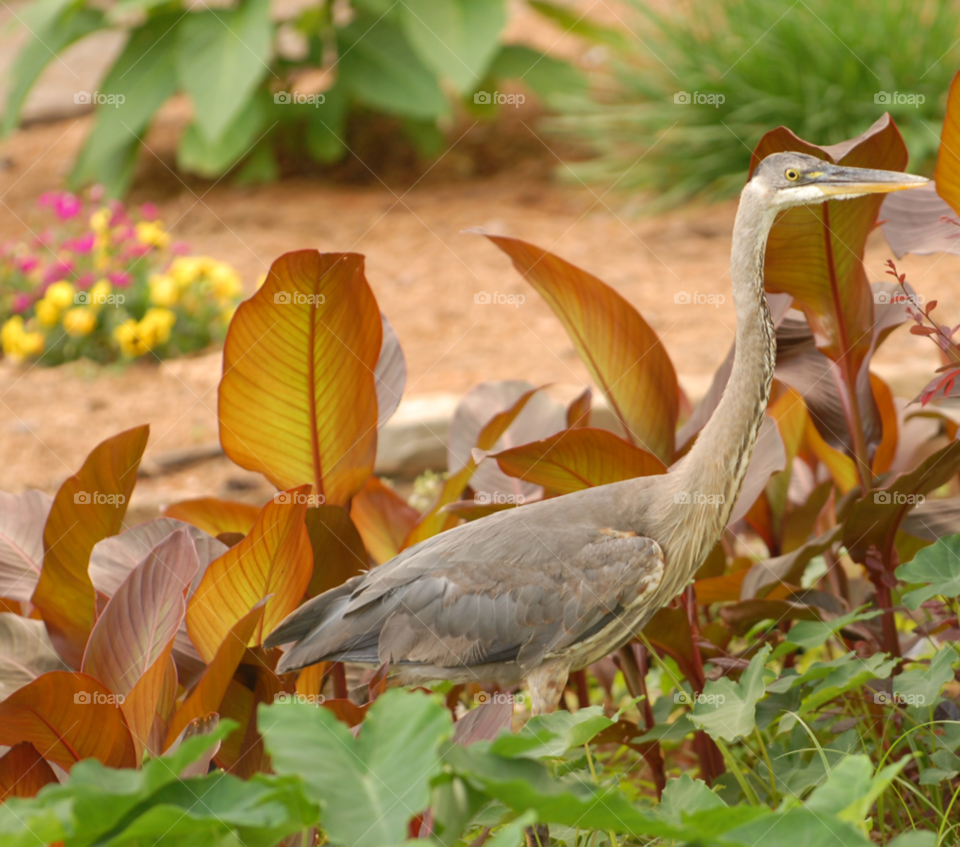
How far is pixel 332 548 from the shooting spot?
8.00 feet

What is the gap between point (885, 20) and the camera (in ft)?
20.8

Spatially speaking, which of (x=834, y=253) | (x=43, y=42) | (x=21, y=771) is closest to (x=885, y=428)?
(x=834, y=253)

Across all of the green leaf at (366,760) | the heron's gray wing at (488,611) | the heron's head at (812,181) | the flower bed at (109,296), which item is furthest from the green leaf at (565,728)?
the flower bed at (109,296)

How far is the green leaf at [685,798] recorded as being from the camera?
167 cm

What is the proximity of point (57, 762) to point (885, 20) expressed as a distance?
6698 millimetres

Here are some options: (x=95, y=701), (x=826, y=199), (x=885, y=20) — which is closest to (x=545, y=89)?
(x=885, y=20)

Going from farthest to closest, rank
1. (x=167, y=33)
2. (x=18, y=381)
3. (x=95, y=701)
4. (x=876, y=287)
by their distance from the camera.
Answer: (x=167, y=33), (x=18, y=381), (x=876, y=287), (x=95, y=701)

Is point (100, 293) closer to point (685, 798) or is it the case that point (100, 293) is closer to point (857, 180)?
point (857, 180)

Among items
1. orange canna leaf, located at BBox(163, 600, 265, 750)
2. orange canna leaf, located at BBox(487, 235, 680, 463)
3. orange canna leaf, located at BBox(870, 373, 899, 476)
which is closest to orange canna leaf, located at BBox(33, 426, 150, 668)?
orange canna leaf, located at BBox(163, 600, 265, 750)

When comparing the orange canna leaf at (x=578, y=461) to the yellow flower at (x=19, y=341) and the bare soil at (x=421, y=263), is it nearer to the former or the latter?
the bare soil at (x=421, y=263)

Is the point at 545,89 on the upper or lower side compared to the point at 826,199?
upper

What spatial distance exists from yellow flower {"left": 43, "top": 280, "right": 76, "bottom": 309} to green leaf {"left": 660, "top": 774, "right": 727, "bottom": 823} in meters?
4.31

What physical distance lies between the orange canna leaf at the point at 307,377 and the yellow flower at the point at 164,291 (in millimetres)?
2858

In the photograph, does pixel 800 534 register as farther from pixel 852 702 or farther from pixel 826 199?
pixel 826 199
